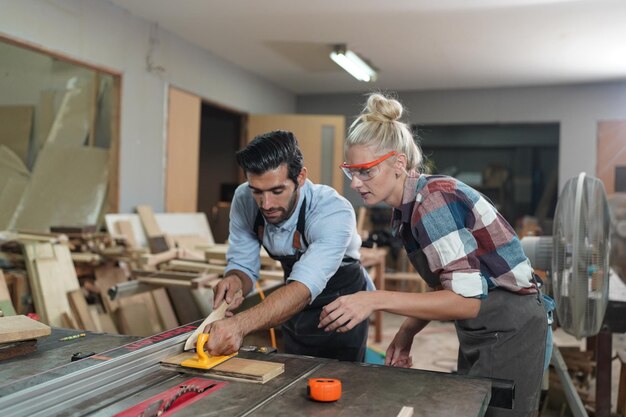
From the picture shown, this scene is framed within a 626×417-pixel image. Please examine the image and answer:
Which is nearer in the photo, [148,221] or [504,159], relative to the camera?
[148,221]

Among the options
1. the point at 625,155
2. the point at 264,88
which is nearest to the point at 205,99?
the point at 264,88

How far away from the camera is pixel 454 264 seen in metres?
1.37

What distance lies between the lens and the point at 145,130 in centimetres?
454

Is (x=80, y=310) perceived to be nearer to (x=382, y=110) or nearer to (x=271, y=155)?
(x=271, y=155)

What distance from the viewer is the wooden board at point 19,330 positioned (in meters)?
1.37

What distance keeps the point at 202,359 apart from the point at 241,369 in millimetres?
102

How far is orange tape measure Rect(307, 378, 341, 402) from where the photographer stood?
3.71 ft

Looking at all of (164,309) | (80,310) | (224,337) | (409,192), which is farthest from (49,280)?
(409,192)

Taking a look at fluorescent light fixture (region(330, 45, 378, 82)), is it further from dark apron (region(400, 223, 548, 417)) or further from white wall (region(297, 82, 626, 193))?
dark apron (region(400, 223, 548, 417))

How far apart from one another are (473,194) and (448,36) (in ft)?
11.8

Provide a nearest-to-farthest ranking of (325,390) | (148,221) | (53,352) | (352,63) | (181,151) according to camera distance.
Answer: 1. (325,390)
2. (53,352)
3. (148,221)
4. (181,151)
5. (352,63)

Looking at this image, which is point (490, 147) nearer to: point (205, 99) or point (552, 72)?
point (552, 72)

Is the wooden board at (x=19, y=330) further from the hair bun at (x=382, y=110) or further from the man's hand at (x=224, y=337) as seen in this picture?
Result: the hair bun at (x=382, y=110)

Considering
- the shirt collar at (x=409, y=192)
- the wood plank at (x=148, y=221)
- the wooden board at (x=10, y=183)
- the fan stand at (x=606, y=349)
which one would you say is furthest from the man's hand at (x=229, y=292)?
the wood plank at (x=148, y=221)
